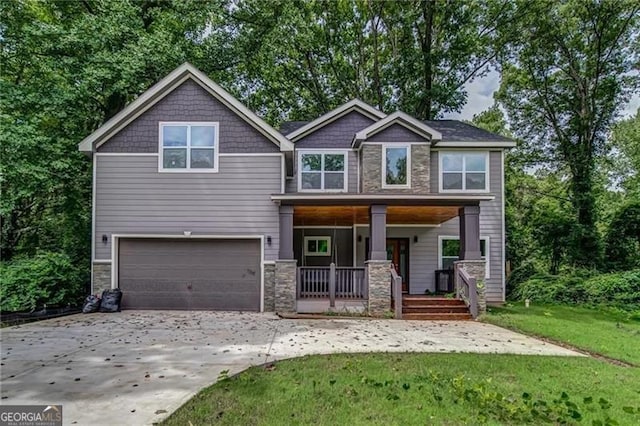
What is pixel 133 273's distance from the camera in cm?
1160

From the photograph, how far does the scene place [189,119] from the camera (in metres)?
12.0

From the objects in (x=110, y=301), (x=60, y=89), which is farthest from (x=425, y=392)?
(x=60, y=89)

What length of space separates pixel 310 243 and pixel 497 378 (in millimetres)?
10515

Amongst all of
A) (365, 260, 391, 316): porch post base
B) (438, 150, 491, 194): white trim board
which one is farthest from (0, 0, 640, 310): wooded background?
(365, 260, 391, 316): porch post base

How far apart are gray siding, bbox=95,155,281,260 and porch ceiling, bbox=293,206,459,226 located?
1324mm

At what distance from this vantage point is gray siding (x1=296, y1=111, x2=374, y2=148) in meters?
14.6

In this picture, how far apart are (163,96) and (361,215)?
736 centimetres

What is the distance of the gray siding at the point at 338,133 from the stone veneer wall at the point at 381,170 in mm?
1256

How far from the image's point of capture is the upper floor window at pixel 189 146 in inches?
467

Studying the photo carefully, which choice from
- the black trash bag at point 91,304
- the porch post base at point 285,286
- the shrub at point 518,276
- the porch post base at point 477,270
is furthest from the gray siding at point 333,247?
the shrub at point 518,276

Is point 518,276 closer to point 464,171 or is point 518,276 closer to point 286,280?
point 464,171

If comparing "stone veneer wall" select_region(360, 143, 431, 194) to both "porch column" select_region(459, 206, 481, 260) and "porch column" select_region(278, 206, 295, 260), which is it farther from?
"porch column" select_region(278, 206, 295, 260)

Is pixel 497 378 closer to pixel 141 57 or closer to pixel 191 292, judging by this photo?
pixel 191 292

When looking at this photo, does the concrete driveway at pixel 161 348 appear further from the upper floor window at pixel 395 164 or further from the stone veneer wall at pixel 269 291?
the upper floor window at pixel 395 164
